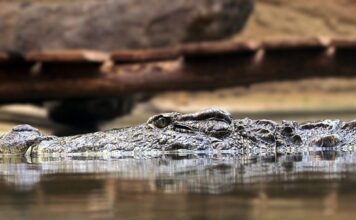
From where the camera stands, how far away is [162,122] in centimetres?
315

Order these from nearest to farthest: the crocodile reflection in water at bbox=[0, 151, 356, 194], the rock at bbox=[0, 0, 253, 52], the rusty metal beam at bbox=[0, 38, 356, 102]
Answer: the crocodile reflection in water at bbox=[0, 151, 356, 194] → the rusty metal beam at bbox=[0, 38, 356, 102] → the rock at bbox=[0, 0, 253, 52]

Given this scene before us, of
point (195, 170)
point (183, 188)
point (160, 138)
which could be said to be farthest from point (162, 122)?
point (183, 188)

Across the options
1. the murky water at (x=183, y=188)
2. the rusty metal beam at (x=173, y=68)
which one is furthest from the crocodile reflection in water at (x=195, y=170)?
the rusty metal beam at (x=173, y=68)

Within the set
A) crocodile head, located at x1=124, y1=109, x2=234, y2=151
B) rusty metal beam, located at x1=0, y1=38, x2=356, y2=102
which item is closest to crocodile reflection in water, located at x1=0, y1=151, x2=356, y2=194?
crocodile head, located at x1=124, y1=109, x2=234, y2=151

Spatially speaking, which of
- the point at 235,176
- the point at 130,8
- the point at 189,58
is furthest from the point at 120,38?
the point at 235,176

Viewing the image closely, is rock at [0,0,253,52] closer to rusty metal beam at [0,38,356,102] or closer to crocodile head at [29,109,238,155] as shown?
rusty metal beam at [0,38,356,102]

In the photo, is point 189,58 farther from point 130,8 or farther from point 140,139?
point 140,139

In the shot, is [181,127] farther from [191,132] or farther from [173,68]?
[173,68]

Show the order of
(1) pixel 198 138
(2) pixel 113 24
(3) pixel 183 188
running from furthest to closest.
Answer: (2) pixel 113 24, (1) pixel 198 138, (3) pixel 183 188

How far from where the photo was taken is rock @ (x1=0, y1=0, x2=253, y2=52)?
24.1 ft

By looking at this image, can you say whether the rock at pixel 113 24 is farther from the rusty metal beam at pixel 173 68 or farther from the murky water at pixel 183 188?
the murky water at pixel 183 188

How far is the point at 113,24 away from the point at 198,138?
474 cm

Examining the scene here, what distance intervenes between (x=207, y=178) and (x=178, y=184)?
15 cm

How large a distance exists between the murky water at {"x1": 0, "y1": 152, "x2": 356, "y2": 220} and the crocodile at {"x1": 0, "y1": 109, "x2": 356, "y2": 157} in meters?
0.18
